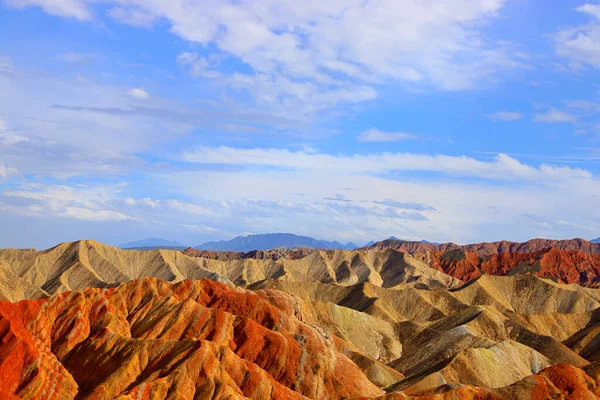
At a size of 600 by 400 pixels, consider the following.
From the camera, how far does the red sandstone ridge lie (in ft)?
311

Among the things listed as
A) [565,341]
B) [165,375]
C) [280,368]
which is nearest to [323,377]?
[280,368]

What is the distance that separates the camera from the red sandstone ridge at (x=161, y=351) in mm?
94875

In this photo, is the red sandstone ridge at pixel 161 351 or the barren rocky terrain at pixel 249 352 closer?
the barren rocky terrain at pixel 249 352

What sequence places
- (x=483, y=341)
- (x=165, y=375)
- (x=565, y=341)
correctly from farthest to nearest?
(x=565, y=341)
(x=483, y=341)
(x=165, y=375)

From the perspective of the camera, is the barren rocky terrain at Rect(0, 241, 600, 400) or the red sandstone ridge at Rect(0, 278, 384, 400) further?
the red sandstone ridge at Rect(0, 278, 384, 400)

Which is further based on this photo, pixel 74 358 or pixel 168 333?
pixel 168 333

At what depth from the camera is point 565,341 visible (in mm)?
172500

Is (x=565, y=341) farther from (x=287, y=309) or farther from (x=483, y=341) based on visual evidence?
(x=287, y=309)

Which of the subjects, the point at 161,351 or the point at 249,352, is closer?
the point at 161,351

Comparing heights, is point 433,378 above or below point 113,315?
below

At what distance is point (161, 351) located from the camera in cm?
10200

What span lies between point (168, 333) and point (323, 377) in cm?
2965

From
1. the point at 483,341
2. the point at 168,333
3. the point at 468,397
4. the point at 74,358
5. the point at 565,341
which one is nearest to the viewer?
the point at 468,397

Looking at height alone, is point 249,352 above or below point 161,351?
below
